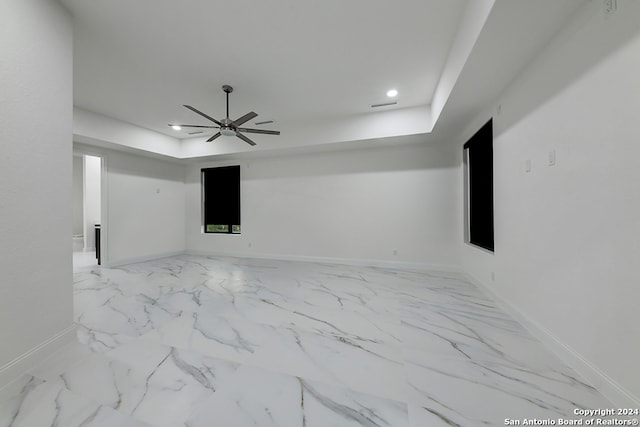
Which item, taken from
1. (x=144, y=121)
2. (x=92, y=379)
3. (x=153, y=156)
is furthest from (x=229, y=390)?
(x=153, y=156)

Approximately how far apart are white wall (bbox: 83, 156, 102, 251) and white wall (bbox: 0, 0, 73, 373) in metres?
5.90

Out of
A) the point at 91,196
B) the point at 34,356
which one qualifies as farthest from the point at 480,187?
the point at 91,196

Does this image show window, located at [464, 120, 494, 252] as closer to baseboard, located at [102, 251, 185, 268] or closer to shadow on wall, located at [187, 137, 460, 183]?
shadow on wall, located at [187, 137, 460, 183]

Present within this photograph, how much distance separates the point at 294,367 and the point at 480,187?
3.64m

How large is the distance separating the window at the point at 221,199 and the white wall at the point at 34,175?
416 centimetres

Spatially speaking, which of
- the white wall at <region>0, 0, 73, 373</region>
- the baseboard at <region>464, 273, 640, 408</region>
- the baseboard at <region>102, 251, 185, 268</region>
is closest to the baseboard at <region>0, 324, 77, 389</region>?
the white wall at <region>0, 0, 73, 373</region>

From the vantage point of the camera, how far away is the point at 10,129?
1532 mm

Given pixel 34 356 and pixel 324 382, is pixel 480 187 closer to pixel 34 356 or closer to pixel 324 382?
pixel 324 382

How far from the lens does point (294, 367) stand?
5.51ft

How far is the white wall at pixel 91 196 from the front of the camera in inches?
249

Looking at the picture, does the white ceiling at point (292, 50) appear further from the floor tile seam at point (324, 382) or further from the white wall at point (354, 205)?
the floor tile seam at point (324, 382)

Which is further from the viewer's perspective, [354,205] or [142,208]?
[142,208]

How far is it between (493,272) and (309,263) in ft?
10.9

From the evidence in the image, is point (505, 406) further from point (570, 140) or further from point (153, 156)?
point (153, 156)
